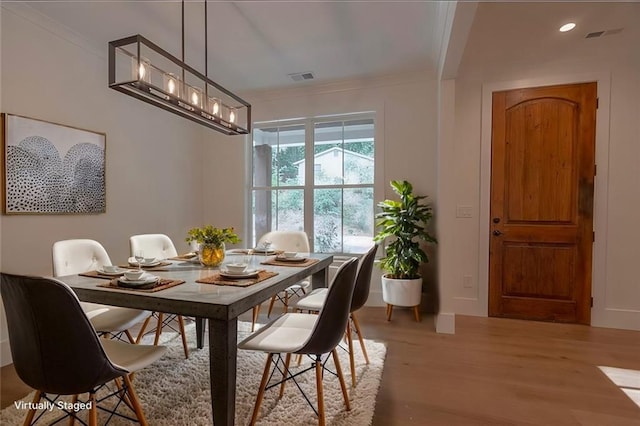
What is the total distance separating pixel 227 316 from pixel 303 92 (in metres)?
3.42

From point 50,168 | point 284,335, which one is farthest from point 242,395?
point 50,168

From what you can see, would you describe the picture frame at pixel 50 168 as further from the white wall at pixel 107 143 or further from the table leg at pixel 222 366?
the table leg at pixel 222 366

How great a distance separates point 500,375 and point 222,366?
1946 millimetres

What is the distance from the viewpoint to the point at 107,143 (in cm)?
313

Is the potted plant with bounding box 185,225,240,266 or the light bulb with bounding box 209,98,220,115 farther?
the light bulb with bounding box 209,98,220,115

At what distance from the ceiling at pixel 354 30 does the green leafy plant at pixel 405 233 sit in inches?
50.7

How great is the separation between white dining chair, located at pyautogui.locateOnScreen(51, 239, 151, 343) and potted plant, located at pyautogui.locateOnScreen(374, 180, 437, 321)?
2.23 meters

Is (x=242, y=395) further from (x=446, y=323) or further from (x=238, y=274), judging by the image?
(x=446, y=323)

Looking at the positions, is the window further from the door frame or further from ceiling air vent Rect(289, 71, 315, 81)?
the door frame

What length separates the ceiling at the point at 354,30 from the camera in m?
2.39

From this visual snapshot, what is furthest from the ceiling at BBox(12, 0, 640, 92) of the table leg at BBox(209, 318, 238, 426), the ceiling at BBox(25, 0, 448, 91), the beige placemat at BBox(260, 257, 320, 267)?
the table leg at BBox(209, 318, 238, 426)

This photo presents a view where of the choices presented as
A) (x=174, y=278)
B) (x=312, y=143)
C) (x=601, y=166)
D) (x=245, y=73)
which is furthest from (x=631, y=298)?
(x=245, y=73)

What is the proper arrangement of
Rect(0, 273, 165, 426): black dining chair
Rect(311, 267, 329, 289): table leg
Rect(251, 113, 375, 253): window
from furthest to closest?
Rect(251, 113, 375, 253): window < Rect(311, 267, 329, 289): table leg < Rect(0, 273, 165, 426): black dining chair

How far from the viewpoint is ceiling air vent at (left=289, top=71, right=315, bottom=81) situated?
144 inches
